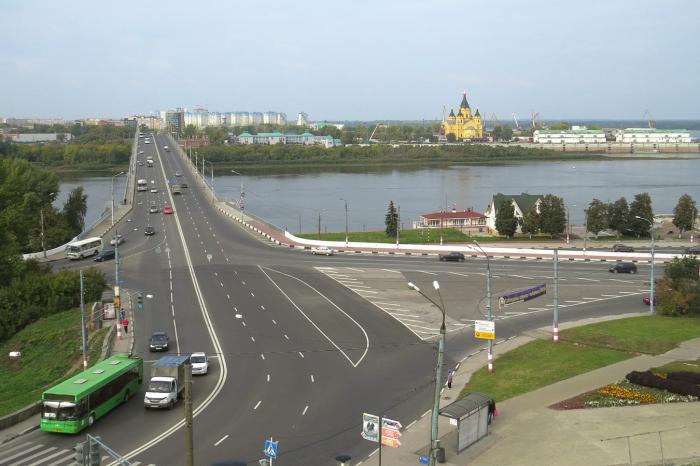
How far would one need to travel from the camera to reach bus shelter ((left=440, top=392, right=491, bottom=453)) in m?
A: 19.6

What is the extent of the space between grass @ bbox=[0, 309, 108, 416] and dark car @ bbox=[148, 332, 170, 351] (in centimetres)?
228

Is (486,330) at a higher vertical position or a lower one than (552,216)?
lower

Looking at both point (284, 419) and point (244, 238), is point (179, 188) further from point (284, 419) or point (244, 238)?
point (284, 419)

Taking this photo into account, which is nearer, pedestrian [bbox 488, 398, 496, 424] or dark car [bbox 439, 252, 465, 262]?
pedestrian [bbox 488, 398, 496, 424]

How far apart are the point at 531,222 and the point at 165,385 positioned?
50.0 m

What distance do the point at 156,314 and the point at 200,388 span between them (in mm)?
12141

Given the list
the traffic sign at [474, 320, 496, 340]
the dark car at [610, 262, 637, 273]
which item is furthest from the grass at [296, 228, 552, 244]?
the traffic sign at [474, 320, 496, 340]

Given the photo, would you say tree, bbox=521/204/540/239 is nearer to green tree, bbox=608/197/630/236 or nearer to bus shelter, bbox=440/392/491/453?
green tree, bbox=608/197/630/236

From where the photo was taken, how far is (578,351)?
96.8ft

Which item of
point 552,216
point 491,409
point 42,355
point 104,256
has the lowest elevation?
point 42,355

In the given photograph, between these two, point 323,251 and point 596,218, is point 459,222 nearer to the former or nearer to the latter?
point 596,218

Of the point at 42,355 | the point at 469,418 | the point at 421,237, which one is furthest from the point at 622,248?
the point at 42,355

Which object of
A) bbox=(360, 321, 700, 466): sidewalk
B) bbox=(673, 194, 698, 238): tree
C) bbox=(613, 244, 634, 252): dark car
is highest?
bbox=(673, 194, 698, 238): tree

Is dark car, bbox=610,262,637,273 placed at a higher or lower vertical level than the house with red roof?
→ lower
